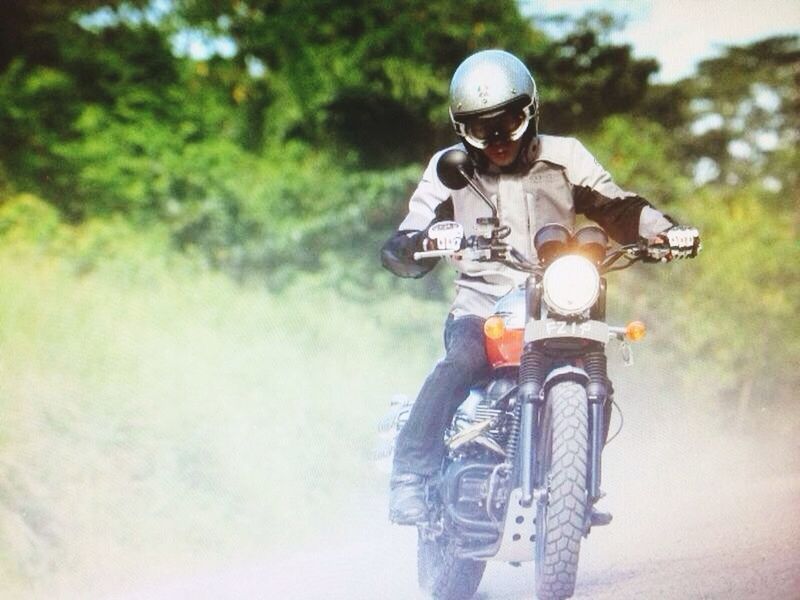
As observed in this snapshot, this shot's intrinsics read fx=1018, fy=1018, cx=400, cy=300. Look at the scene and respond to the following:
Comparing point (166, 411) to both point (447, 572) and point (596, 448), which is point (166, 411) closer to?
point (447, 572)

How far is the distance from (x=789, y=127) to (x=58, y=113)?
510 centimetres

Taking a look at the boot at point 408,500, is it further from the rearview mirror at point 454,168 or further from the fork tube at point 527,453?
the rearview mirror at point 454,168

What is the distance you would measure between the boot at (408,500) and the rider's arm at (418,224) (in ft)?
2.23

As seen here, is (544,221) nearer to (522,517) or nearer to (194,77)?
(522,517)

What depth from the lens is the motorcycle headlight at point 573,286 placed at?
2.76m

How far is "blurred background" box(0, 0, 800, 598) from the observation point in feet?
18.9

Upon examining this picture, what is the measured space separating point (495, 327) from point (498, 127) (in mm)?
656

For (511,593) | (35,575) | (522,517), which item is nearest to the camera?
(522,517)

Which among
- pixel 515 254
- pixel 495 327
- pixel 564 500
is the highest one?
pixel 515 254

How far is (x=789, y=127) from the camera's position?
727 cm

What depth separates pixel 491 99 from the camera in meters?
3.16

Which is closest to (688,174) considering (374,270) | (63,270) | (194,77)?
(374,270)

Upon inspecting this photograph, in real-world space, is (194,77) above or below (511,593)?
above

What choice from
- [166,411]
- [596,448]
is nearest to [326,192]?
[166,411]
